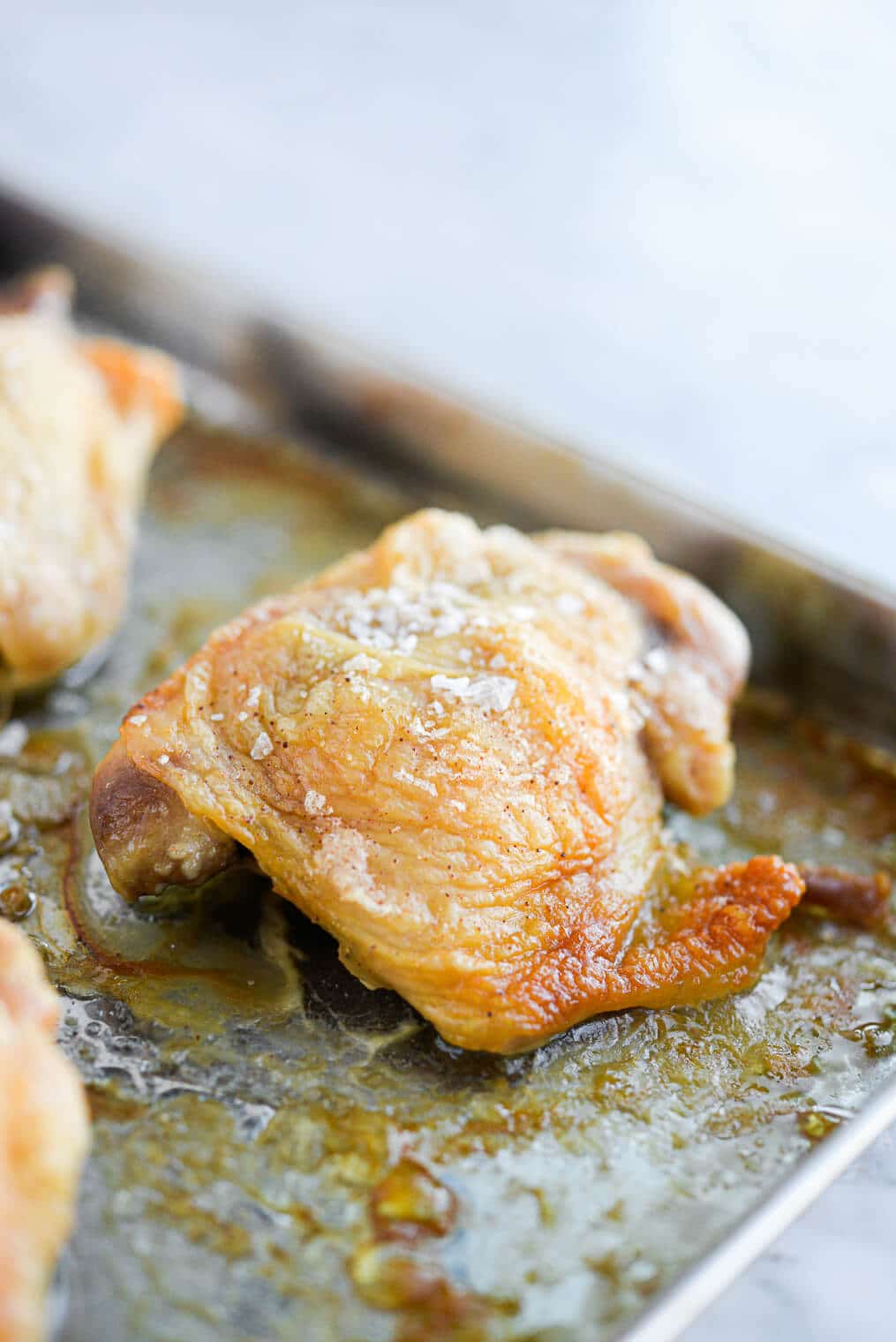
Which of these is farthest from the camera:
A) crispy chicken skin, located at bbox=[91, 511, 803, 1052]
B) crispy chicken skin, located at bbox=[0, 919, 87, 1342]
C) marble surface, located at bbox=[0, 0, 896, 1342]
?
marble surface, located at bbox=[0, 0, 896, 1342]

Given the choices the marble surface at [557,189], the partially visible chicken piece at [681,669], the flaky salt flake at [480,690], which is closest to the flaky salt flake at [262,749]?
the flaky salt flake at [480,690]

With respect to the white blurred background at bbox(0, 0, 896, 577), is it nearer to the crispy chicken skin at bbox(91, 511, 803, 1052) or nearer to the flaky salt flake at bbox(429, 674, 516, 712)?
the crispy chicken skin at bbox(91, 511, 803, 1052)

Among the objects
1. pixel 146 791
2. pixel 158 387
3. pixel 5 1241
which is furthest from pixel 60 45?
pixel 5 1241

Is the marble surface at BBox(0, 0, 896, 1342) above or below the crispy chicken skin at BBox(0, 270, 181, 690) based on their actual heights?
above

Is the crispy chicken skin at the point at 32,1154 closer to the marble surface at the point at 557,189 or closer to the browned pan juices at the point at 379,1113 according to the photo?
the browned pan juices at the point at 379,1113

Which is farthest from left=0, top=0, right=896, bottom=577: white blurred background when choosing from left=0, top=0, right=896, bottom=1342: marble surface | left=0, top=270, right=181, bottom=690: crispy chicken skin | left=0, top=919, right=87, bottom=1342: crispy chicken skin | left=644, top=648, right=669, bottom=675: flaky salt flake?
left=0, top=919, right=87, bottom=1342: crispy chicken skin

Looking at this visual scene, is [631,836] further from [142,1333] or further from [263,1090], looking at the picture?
[142,1333]
